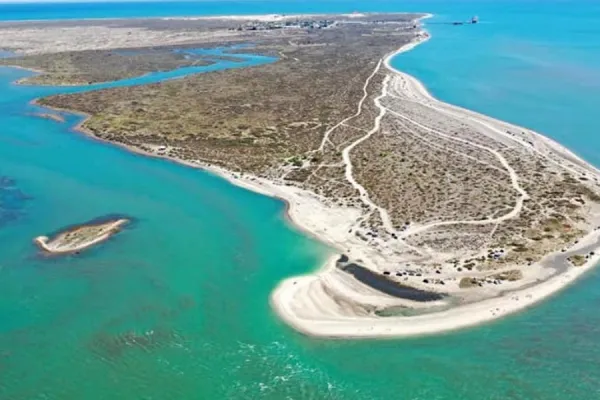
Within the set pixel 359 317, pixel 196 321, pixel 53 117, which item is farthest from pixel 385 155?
pixel 53 117

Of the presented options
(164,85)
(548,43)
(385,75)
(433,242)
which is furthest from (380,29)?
(433,242)

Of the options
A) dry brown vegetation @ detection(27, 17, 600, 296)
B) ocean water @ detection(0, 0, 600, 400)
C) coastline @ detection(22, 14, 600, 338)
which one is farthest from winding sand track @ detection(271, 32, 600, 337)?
ocean water @ detection(0, 0, 600, 400)

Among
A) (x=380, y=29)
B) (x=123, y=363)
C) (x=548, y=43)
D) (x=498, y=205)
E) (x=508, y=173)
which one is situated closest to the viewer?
(x=123, y=363)

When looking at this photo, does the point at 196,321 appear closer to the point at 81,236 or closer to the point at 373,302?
the point at 373,302

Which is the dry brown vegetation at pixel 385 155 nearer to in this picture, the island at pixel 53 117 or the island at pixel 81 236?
the island at pixel 53 117

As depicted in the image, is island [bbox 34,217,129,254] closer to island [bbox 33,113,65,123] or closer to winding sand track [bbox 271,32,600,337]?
winding sand track [bbox 271,32,600,337]

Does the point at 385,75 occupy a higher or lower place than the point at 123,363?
higher

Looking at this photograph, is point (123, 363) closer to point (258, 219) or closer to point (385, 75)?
point (258, 219)
